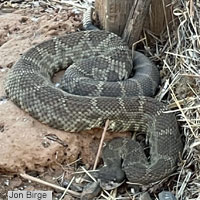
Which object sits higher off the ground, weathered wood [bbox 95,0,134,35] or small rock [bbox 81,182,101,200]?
weathered wood [bbox 95,0,134,35]

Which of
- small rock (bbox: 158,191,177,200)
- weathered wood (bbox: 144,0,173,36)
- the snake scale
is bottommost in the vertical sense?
small rock (bbox: 158,191,177,200)

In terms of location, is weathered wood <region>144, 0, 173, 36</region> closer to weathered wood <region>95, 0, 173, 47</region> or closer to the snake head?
weathered wood <region>95, 0, 173, 47</region>

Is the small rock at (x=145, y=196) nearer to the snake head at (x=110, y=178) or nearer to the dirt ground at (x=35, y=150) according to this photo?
the snake head at (x=110, y=178)

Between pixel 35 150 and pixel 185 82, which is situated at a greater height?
pixel 185 82

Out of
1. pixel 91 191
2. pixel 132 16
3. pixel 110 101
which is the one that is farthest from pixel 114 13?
pixel 91 191

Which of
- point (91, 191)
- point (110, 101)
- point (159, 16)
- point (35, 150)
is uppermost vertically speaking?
point (159, 16)

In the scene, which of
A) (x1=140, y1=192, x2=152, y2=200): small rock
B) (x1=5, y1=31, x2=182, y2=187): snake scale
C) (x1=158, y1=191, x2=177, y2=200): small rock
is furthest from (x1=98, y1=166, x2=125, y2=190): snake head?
(x1=158, y1=191, x2=177, y2=200): small rock

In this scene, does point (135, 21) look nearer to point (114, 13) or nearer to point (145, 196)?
point (114, 13)
